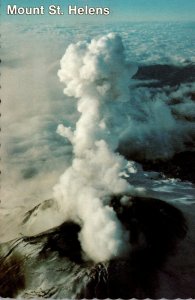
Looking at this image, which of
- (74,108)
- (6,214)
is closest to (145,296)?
(6,214)

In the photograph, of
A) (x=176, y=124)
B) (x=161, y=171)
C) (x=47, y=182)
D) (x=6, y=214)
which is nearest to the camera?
(x=6, y=214)

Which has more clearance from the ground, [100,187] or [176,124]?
[100,187]

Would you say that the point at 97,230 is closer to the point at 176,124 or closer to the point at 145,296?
the point at 145,296

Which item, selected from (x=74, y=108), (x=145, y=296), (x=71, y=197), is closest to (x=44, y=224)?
(x=71, y=197)

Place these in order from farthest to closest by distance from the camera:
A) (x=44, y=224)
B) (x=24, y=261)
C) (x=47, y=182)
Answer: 1. (x=47, y=182)
2. (x=44, y=224)
3. (x=24, y=261)

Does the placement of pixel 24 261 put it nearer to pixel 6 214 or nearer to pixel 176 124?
pixel 6 214

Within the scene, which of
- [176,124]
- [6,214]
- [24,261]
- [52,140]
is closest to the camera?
[24,261]

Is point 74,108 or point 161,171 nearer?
A: point 161,171

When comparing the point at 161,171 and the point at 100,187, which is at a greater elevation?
the point at 100,187

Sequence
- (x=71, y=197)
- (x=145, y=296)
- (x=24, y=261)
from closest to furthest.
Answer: (x=145, y=296) < (x=24, y=261) < (x=71, y=197)
